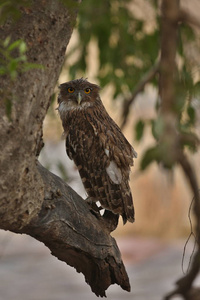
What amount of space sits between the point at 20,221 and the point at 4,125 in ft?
1.16

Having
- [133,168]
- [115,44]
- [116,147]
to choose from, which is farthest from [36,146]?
[133,168]

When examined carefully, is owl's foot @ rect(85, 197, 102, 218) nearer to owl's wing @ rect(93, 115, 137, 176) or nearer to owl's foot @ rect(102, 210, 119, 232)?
owl's foot @ rect(102, 210, 119, 232)

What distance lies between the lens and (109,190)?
104 inches

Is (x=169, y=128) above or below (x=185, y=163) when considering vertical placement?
below

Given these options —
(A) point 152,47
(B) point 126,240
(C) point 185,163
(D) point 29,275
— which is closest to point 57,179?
(C) point 185,163

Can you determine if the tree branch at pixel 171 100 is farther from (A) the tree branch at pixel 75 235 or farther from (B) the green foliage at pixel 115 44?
(B) the green foliage at pixel 115 44

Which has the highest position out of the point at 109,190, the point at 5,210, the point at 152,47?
the point at 152,47

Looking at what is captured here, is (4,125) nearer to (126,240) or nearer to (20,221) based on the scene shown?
(20,221)

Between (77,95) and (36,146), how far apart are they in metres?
1.07

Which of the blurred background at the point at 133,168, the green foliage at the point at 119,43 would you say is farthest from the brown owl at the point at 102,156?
the green foliage at the point at 119,43

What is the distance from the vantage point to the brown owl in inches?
103

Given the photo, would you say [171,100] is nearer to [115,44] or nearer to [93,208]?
[93,208]

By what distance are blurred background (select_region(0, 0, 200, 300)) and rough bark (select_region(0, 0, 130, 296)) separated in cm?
116

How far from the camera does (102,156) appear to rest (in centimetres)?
266
